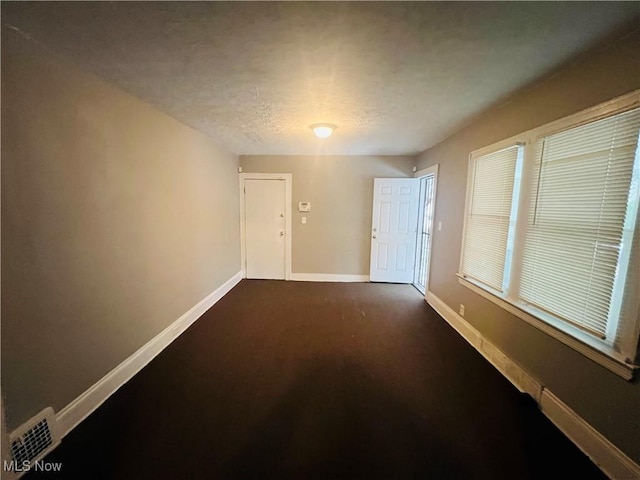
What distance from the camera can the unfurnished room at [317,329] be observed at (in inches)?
51.0

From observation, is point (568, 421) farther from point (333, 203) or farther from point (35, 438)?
point (333, 203)

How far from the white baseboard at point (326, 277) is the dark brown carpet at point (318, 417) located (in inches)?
78.9

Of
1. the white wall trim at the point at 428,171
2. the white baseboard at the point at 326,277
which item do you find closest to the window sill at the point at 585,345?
the white wall trim at the point at 428,171

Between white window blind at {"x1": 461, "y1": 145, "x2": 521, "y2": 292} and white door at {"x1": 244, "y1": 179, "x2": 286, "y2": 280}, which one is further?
white door at {"x1": 244, "y1": 179, "x2": 286, "y2": 280}

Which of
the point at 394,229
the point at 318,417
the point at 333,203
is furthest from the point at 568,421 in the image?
the point at 333,203

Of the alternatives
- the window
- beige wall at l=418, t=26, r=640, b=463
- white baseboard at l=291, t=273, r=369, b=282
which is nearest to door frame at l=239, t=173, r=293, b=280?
white baseboard at l=291, t=273, r=369, b=282

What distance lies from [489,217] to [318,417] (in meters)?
2.31

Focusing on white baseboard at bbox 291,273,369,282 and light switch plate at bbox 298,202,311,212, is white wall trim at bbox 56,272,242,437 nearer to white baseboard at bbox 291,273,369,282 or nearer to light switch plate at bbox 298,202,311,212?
white baseboard at bbox 291,273,369,282

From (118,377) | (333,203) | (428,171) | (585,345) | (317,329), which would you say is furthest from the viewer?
(333,203)

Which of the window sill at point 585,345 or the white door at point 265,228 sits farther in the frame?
the white door at point 265,228

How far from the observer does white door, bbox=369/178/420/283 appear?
14.8ft

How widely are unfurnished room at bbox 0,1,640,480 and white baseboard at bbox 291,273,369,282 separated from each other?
198 centimetres

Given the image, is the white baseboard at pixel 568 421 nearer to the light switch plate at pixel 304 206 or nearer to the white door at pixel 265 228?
the light switch plate at pixel 304 206

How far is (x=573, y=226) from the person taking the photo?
1618 millimetres
